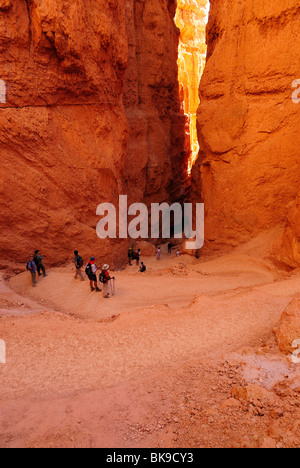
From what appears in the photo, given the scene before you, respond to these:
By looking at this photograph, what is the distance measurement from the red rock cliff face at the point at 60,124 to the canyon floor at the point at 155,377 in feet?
13.3

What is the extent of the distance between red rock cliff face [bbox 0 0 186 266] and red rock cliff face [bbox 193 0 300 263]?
12.0ft

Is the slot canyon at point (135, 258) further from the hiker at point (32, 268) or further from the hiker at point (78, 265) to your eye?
the hiker at point (78, 265)

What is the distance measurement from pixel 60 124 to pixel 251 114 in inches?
257

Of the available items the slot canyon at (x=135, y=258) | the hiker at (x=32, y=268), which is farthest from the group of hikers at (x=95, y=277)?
the hiker at (x=32, y=268)

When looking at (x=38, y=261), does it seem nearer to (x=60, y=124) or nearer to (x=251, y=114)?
(x=60, y=124)

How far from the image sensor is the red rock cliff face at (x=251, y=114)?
1012 cm

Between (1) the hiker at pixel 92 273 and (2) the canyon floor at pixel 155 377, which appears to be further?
(1) the hiker at pixel 92 273

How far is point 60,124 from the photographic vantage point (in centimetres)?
1055

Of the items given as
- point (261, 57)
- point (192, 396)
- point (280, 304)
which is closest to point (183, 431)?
point (192, 396)

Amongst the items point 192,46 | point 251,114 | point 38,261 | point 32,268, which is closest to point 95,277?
point 32,268

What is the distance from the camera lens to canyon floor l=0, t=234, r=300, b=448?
2918 millimetres

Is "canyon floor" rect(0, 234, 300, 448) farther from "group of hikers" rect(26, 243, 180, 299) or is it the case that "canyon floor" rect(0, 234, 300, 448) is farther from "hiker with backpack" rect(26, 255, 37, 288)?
"hiker with backpack" rect(26, 255, 37, 288)

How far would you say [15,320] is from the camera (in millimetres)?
5473

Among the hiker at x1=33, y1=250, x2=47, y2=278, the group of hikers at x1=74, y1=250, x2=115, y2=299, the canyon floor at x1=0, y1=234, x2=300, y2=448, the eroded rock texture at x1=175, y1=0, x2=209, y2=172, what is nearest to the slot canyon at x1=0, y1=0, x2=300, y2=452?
the canyon floor at x1=0, y1=234, x2=300, y2=448
